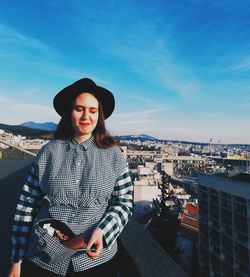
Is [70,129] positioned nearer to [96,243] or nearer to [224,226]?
[96,243]

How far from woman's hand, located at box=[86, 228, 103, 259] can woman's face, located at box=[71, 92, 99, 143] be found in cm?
40

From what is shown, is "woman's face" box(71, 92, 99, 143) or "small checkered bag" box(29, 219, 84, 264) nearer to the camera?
"small checkered bag" box(29, 219, 84, 264)

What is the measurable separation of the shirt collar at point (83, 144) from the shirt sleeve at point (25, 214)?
0.55ft

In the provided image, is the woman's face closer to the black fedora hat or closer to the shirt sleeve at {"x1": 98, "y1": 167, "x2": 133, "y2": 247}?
the black fedora hat

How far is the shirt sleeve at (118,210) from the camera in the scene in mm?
1081

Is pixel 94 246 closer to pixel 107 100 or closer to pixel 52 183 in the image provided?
pixel 52 183

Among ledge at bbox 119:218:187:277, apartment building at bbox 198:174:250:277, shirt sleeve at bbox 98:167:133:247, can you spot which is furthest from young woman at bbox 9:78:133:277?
apartment building at bbox 198:174:250:277

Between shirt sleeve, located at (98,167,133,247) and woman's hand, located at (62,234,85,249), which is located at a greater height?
shirt sleeve, located at (98,167,133,247)

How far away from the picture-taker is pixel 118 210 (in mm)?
1139

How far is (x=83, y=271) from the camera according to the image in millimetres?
1087

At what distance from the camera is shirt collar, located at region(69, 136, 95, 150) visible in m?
1.21

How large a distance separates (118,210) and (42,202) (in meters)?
0.30

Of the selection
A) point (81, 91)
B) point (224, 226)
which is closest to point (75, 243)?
point (81, 91)

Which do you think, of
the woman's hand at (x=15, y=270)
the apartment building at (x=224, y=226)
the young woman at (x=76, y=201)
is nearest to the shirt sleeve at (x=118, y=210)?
the young woman at (x=76, y=201)
